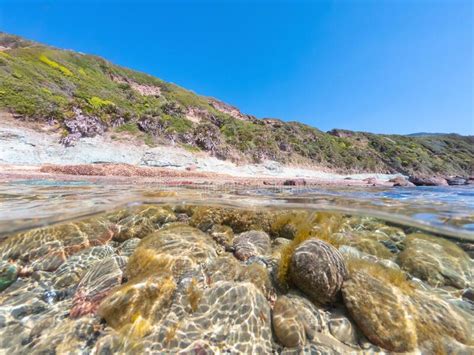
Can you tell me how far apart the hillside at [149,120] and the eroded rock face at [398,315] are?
68.2 feet

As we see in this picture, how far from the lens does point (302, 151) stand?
104ft

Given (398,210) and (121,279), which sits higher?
(398,210)

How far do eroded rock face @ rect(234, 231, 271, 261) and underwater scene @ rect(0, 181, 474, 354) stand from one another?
3 cm

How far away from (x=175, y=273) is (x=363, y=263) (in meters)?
3.41

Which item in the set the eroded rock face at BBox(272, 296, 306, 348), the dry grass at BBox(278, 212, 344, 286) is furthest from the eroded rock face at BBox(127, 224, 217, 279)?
the eroded rock face at BBox(272, 296, 306, 348)

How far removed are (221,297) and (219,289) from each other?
4.9 inches

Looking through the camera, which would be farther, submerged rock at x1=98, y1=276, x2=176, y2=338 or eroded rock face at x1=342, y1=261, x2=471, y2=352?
eroded rock face at x1=342, y1=261, x2=471, y2=352

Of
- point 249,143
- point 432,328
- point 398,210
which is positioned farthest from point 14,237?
point 249,143

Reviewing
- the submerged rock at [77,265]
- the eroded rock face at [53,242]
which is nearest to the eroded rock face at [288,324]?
the submerged rock at [77,265]

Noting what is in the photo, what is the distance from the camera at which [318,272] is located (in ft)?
11.6

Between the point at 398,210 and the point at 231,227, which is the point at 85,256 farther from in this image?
the point at 398,210

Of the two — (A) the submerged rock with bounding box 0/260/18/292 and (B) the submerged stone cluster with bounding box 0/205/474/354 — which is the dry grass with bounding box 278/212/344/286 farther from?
(A) the submerged rock with bounding box 0/260/18/292

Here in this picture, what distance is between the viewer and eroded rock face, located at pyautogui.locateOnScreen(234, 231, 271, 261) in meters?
4.66

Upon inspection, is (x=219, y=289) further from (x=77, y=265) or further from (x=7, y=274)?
(x=7, y=274)
